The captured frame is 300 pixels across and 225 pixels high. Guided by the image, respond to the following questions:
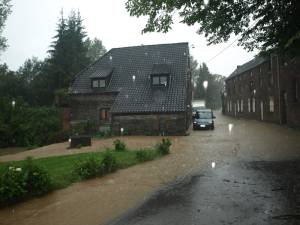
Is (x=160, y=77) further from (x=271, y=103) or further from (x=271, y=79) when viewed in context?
(x=271, y=103)

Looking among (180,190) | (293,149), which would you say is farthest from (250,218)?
(293,149)

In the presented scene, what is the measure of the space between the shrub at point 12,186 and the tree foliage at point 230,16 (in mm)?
6645

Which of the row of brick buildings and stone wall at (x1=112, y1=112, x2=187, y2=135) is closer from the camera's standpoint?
the row of brick buildings

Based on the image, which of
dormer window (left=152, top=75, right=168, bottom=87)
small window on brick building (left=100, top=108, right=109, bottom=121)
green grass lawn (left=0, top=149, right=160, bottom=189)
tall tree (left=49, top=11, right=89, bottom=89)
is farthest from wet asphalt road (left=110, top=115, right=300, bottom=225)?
tall tree (left=49, top=11, right=89, bottom=89)

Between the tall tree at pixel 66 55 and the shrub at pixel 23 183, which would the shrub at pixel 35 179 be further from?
the tall tree at pixel 66 55

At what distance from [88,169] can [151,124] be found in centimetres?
1846

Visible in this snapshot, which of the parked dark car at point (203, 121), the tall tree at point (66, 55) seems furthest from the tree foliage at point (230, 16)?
the tall tree at point (66, 55)

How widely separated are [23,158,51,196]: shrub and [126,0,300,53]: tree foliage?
622 centimetres

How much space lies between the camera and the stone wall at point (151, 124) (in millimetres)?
29828

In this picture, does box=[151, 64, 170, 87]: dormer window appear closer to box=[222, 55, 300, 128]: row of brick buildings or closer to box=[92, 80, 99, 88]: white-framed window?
box=[92, 80, 99, 88]: white-framed window

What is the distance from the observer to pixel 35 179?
987 centimetres

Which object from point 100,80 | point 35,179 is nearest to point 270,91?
point 100,80

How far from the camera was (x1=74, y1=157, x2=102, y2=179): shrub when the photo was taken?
1212 centimetres

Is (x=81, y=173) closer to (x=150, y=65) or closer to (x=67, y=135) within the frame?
(x=67, y=135)
